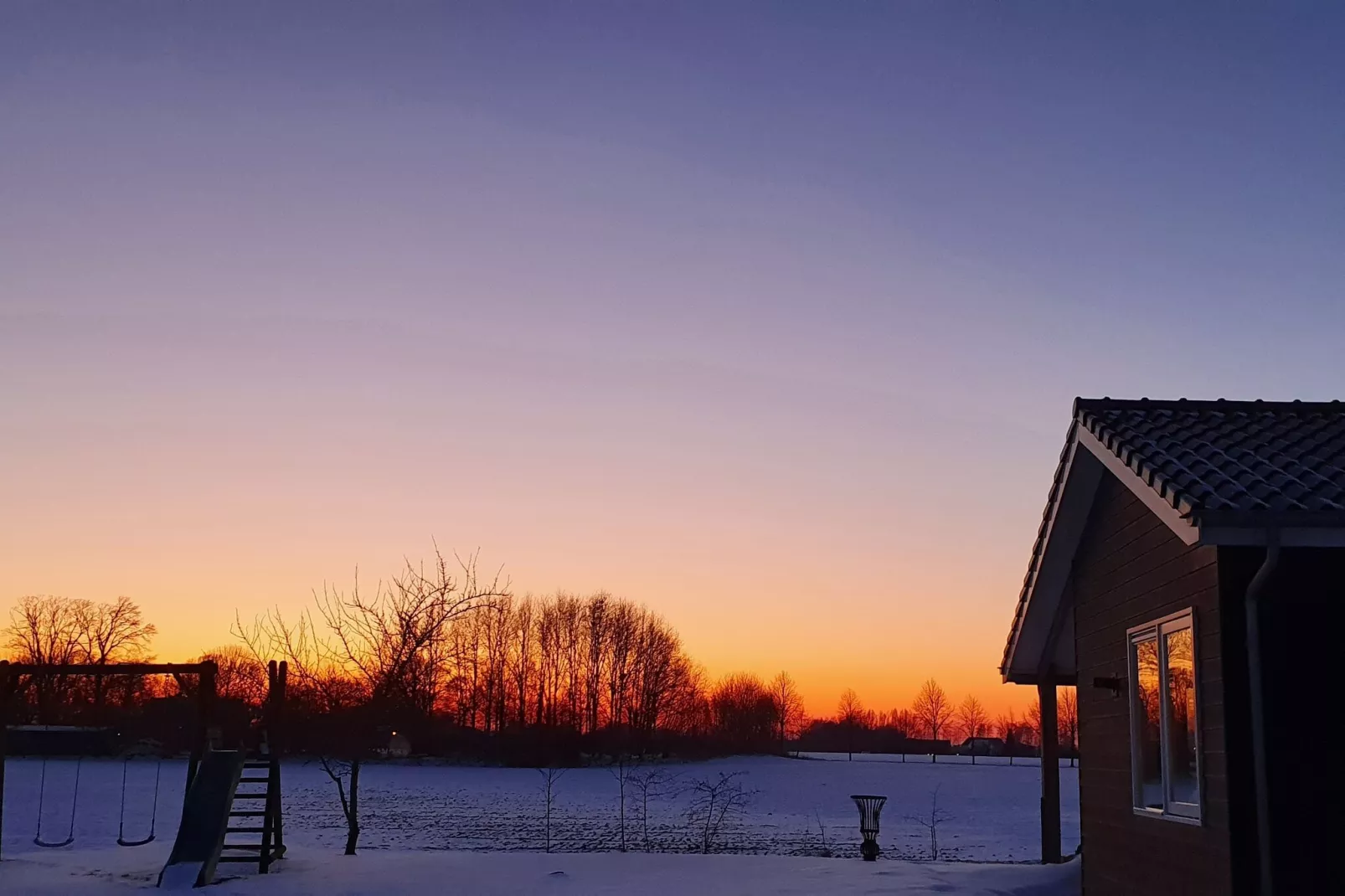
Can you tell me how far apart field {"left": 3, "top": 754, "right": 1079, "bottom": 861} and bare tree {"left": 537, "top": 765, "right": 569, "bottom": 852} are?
0.24 meters

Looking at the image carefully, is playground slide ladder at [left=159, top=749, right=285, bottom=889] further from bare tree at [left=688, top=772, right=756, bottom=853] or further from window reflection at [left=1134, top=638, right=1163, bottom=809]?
window reflection at [left=1134, top=638, right=1163, bottom=809]

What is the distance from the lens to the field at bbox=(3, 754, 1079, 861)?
75.4ft

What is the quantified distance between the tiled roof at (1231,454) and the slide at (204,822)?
34.1 ft

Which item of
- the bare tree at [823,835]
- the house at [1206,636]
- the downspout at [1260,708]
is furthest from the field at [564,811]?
the downspout at [1260,708]

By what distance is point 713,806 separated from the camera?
33500 mm

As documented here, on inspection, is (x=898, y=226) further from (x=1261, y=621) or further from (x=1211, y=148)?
(x=1261, y=621)

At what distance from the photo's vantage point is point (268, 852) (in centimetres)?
1523

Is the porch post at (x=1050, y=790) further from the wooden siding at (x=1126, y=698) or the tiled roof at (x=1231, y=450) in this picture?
the tiled roof at (x=1231, y=450)

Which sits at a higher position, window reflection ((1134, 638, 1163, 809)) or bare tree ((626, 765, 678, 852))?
window reflection ((1134, 638, 1163, 809))

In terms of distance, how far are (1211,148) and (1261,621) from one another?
8541mm

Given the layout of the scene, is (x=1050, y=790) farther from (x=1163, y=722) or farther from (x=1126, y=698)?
(x=1163, y=722)

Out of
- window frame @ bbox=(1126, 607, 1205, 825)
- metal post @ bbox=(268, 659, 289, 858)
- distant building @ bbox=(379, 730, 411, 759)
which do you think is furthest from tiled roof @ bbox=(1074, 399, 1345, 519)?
distant building @ bbox=(379, 730, 411, 759)

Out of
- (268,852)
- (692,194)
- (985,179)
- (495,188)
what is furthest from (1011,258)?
(268,852)

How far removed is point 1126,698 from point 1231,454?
2406 mm
